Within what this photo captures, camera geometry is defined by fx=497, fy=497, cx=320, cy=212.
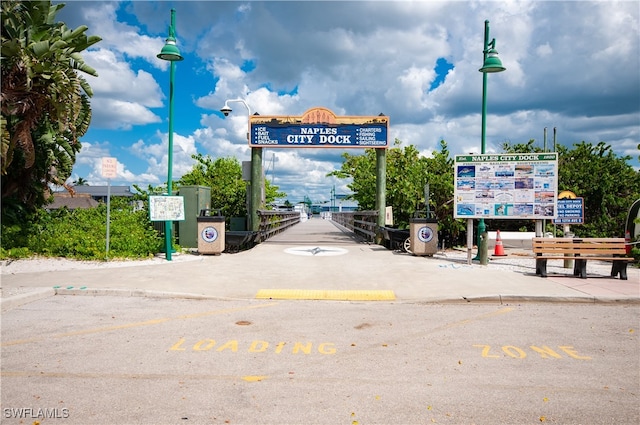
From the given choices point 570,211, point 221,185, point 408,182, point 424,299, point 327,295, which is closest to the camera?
point 424,299

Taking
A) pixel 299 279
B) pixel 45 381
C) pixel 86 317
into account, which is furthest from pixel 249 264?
pixel 45 381

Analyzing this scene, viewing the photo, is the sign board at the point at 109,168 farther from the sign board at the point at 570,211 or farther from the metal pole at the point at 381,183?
the sign board at the point at 570,211

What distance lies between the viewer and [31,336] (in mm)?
6246

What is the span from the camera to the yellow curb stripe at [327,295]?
9000mm

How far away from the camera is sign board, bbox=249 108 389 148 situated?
62.9ft

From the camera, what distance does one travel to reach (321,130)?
758 inches

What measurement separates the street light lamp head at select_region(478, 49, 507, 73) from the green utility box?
964 cm

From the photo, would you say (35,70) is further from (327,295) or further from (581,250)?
(581,250)

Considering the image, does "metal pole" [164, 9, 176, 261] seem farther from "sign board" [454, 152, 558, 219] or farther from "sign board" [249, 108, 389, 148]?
"sign board" [454, 152, 558, 219]

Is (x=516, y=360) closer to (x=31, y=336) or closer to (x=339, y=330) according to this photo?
(x=339, y=330)

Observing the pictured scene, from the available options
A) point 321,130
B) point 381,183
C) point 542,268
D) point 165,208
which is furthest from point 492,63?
point 165,208

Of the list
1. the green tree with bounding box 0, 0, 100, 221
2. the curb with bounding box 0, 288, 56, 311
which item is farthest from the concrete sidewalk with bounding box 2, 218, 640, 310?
the green tree with bounding box 0, 0, 100, 221

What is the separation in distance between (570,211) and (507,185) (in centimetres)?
259

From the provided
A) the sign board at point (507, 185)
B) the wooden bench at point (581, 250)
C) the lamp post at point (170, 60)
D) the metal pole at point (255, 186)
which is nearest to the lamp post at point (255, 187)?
the metal pole at point (255, 186)
